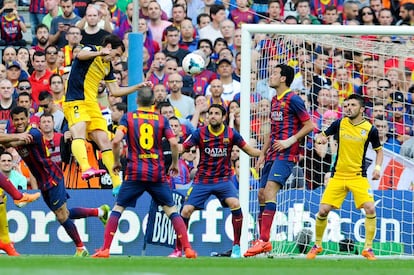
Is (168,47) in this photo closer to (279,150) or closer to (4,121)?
(4,121)

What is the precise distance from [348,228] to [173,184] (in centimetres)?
275

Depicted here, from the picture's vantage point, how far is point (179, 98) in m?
21.0

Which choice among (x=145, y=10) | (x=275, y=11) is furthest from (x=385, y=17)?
(x=145, y=10)

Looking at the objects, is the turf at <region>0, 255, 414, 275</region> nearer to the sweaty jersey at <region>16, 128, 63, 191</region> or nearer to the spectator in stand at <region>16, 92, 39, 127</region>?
the sweaty jersey at <region>16, 128, 63, 191</region>

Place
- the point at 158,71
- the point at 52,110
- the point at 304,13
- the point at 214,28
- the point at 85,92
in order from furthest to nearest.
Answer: the point at 304,13
the point at 214,28
the point at 158,71
the point at 52,110
the point at 85,92

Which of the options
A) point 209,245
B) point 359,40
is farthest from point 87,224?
point 359,40

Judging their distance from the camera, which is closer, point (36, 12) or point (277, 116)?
point (277, 116)

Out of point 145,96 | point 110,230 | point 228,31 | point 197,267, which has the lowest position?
point 197,267

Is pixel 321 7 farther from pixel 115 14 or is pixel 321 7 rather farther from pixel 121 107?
pixel 121 107

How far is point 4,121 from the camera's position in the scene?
2027 centimetres

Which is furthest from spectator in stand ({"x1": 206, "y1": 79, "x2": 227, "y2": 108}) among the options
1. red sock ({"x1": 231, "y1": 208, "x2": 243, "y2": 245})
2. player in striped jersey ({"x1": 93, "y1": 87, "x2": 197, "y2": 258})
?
player in striped jersey ({"x1": 93, "y1": 87, "x2": 197, "y2": 258})

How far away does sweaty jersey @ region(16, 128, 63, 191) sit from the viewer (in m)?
16.4

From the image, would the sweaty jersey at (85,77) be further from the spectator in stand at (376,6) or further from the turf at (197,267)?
the spectator in stand at (376,6)

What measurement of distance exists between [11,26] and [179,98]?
3695mm
